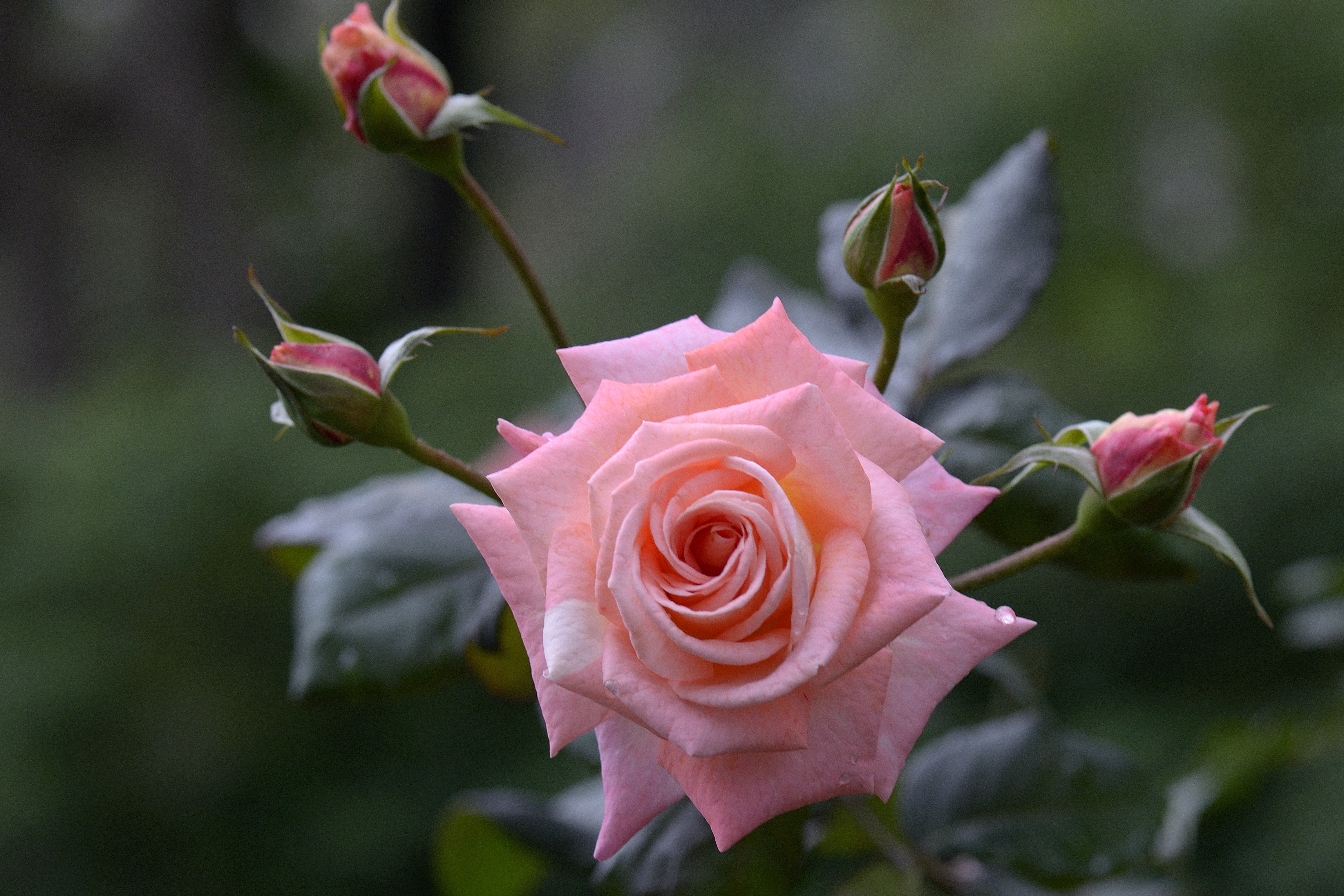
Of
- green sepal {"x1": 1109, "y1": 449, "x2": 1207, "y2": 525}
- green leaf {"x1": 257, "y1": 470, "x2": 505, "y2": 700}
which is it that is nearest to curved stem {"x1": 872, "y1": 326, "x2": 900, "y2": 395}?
green sepal {"x1": 1109, "y1": 449, "x2": 1207, "y2": 525}

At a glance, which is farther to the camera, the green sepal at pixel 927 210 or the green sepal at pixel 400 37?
the green sepal at pixel 400 37

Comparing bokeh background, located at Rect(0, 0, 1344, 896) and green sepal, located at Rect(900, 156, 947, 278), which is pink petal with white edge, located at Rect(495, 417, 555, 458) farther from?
bokeh background, located at Rect(0, 0, 1344, 896)

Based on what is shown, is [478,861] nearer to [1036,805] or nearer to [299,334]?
[1036,805]

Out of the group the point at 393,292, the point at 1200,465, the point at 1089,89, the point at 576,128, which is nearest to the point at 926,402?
the point at 1200,465

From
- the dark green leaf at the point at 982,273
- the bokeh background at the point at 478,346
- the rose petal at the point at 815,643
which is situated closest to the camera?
the rose petal at the point at 815,643

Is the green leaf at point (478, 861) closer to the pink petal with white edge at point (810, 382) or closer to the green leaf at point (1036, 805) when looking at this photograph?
the green leaf at point (1036, 805)

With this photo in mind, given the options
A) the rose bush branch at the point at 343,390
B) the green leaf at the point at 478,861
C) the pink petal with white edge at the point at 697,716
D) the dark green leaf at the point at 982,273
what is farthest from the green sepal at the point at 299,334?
the green leaf at the point at 478,861

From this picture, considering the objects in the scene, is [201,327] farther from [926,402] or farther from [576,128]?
[576,128]
